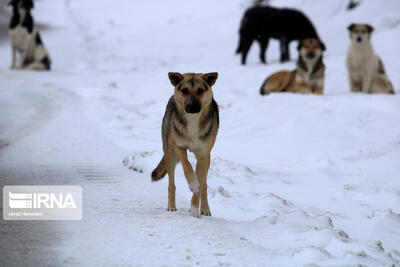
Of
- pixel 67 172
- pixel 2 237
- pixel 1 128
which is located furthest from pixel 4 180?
pixel 1 128

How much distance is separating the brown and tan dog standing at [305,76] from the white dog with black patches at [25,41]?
7.24 meters

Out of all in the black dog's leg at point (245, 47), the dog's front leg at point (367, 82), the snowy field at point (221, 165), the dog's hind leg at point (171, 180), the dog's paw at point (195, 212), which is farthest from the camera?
the black dog's leg at point (245, 47)

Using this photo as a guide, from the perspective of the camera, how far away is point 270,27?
52.3 ft

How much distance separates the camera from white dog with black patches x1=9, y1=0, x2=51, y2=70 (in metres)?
15.6

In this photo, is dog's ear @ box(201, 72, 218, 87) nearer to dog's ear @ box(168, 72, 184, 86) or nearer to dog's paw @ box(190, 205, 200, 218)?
dog's ear @ box(168, 72, 184, 86)

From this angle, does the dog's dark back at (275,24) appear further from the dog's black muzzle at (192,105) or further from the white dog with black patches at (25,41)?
the dog's black muzzle at (192,105)

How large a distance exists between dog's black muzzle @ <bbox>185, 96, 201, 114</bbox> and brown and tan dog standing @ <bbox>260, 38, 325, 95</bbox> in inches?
283

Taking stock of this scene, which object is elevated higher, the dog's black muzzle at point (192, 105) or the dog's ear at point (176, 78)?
the dog's ear at point (176, 78)

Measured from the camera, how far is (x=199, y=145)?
4.62m

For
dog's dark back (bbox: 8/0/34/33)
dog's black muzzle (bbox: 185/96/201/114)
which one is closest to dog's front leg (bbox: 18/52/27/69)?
dog's dark back (bbox: 8/0/34/33)

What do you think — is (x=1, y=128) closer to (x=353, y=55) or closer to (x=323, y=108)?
(x=323, y=108)

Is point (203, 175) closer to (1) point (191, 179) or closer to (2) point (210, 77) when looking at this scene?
(1) point (191, 179)

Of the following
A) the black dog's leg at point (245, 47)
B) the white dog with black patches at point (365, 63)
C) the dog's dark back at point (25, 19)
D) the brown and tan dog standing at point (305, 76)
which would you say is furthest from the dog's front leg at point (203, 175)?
the dog's dark back at point (25, 19)

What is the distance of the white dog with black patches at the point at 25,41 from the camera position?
1560cm
